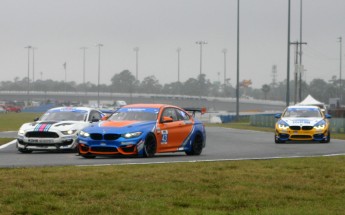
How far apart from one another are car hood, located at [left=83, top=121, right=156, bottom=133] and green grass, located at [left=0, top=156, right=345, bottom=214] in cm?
443

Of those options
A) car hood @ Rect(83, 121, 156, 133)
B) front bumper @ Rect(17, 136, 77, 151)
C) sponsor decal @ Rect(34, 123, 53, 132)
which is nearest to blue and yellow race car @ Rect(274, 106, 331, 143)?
front bumper @ Rect(17, 136, 77, 151)

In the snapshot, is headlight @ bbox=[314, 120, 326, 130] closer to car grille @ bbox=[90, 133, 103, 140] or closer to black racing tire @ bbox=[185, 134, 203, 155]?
black racing tire @ bbox=[185, 134, 203, 155]

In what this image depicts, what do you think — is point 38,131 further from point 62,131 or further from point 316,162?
point 316,162

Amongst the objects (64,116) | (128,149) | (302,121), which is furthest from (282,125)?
(128,149)

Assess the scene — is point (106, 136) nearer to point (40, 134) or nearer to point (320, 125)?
point (40, 134)

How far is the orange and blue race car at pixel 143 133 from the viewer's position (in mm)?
18562

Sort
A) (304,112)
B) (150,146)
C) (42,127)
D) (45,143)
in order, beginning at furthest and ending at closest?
(304,112), (42,127), (45,143), (150,146)

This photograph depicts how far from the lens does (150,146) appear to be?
1902cm

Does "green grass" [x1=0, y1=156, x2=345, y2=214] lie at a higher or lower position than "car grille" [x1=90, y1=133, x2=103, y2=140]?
lower

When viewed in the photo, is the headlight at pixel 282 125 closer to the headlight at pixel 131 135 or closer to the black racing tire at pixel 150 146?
the black racing tire at pixel 150 146

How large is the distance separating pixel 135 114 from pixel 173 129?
3.26ft

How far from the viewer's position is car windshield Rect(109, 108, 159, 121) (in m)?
19.7

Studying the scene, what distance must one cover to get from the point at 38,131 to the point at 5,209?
508 inches

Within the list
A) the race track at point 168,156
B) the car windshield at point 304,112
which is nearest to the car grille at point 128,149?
the race track at point 168,156
